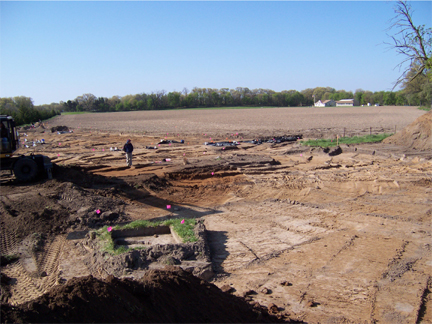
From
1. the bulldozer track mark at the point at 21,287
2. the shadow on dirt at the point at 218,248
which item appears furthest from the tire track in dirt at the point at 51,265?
the shadow on dirt at the point at 218,248

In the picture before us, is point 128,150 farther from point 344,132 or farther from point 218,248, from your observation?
point 344,132

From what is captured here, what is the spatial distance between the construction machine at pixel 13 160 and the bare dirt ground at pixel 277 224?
543 mm

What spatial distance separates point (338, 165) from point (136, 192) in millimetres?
9813

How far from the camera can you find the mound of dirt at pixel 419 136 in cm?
1926

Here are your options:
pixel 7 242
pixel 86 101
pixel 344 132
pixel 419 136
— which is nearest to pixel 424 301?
pixel 7 242


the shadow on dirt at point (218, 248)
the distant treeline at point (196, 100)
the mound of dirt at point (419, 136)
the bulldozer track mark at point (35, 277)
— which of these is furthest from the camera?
the distant treeline at point (196, 100)

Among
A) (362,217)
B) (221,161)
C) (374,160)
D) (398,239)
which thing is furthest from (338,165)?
(398,239)

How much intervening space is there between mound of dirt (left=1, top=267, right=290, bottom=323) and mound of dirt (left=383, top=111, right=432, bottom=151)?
1874 centimetres

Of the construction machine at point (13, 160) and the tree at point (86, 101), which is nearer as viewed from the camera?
the construction machine at point (13, 160)

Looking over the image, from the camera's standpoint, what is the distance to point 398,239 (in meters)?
7.91

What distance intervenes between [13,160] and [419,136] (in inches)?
850

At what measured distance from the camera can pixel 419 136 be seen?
781 inches

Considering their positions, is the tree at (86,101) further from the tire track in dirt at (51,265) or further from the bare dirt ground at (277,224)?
the tire track in dirt at (51,265)

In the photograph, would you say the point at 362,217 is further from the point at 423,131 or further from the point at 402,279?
the point at 423,131
